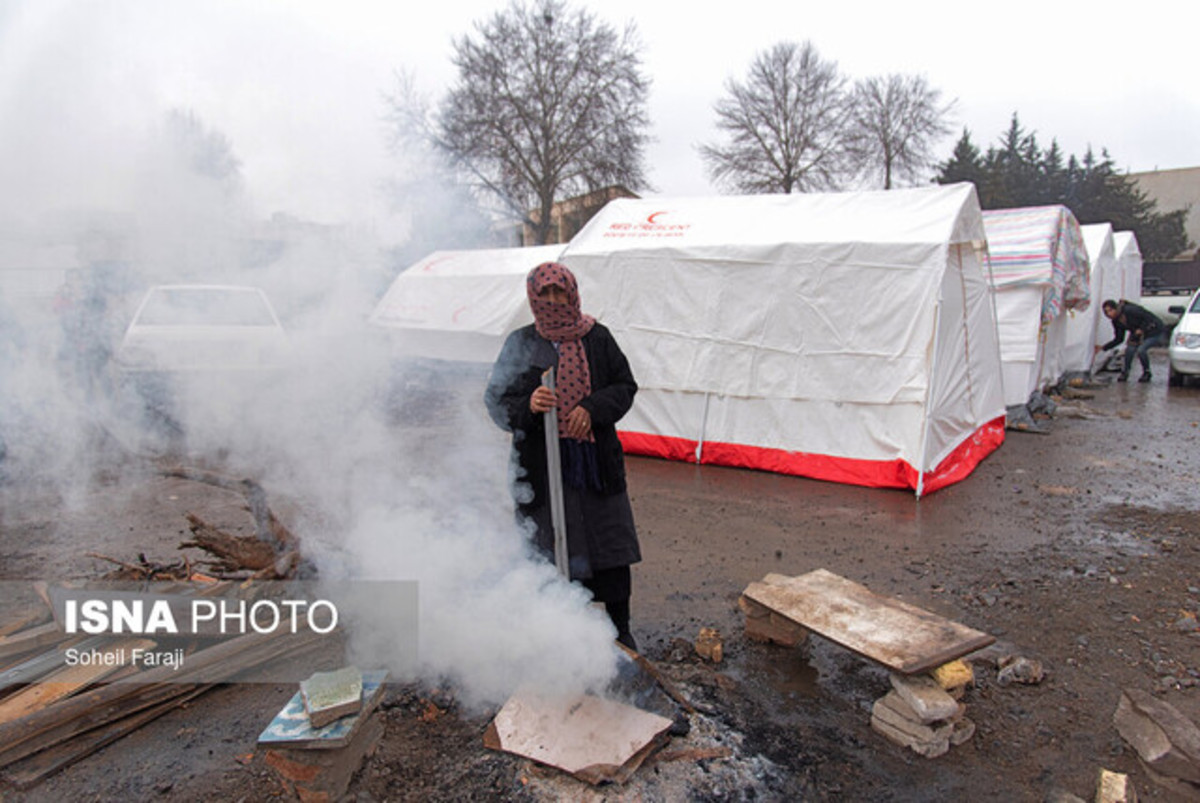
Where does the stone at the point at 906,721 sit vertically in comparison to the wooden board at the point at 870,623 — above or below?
below

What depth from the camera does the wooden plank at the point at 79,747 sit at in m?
2.27

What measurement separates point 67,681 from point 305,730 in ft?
3.88

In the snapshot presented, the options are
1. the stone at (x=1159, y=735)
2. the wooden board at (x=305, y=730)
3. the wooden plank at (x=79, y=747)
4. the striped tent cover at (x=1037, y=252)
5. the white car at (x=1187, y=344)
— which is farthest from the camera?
the white car at (x=1187, y=344)

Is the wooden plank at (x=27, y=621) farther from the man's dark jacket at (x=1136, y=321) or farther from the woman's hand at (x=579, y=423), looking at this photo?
the man's dark jacket at (x=1136, y=321)

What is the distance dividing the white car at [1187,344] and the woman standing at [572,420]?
39.5 feet

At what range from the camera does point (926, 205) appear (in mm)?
5816

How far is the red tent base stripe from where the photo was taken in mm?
5648

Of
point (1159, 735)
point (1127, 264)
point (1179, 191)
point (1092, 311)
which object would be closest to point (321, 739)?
point (1159, 735)

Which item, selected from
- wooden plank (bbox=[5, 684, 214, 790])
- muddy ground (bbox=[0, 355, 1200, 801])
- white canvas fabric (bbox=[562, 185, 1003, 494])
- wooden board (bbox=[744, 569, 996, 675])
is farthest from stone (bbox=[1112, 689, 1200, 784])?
wooden plank (bbox=[5, 684, 214, 790])

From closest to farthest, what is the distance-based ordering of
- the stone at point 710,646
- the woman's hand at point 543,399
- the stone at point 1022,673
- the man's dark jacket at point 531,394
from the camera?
the woman's hand at point 543,399
the man's dark jacket at point 531,394
the stone at point 1022,673
the stone at point 710,646

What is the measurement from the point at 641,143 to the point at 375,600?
56.7ft

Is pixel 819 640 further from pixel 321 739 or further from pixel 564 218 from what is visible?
pixel 564 218

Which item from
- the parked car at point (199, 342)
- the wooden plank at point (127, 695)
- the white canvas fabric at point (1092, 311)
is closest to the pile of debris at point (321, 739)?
the wooden plank at point (127, 695)

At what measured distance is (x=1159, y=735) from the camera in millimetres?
2254
